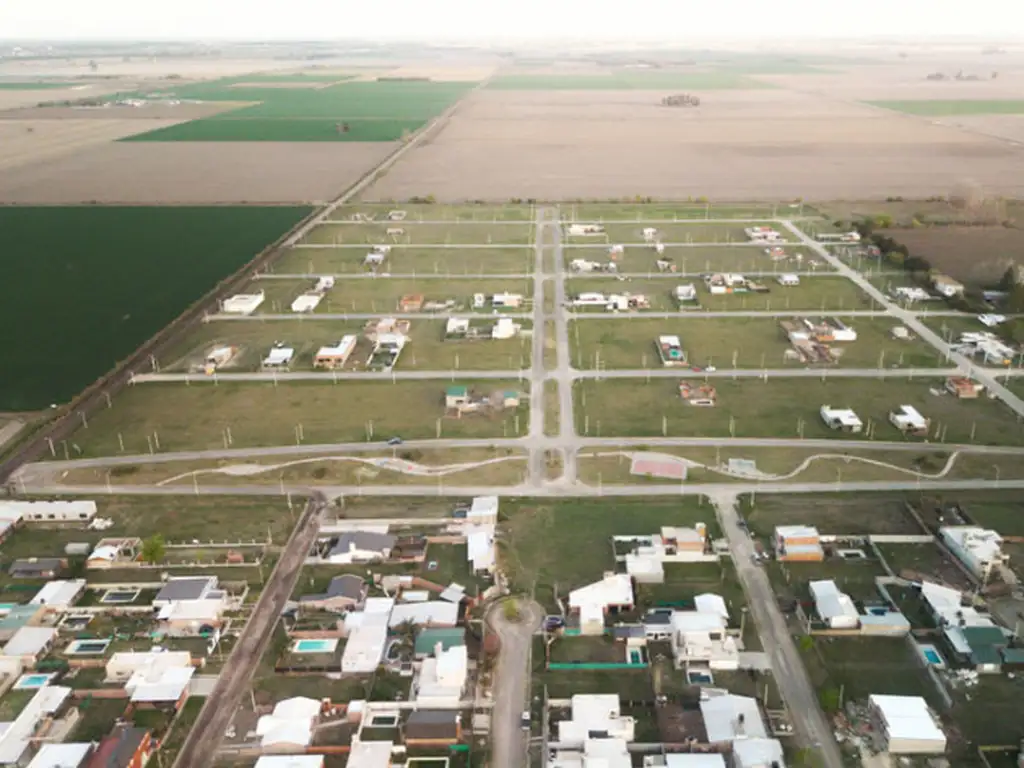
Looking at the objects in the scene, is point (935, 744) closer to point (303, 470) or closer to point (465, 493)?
point (465, 493)

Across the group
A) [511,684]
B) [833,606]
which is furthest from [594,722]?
[833,606]

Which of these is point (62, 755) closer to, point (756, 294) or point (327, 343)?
point (327, 343)

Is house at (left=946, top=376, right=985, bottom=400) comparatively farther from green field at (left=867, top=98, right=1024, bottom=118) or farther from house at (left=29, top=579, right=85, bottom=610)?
green field at (left=867, top=98, right=1024, bottom=118)

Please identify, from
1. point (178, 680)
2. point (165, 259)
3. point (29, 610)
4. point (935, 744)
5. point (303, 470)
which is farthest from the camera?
point (165, 259)

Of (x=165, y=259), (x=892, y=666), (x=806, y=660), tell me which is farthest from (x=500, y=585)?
(x=165, y=259)

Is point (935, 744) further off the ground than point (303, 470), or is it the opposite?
point (303, 470)

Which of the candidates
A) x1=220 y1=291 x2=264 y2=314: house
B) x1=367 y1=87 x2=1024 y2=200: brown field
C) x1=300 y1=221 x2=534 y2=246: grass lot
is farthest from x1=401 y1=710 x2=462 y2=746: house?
x1=367 y1=87 x2=1024 y2=200: brown field

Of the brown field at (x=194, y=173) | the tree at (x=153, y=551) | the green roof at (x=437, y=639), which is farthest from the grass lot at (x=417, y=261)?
the green roof at (x=437, y=639)
